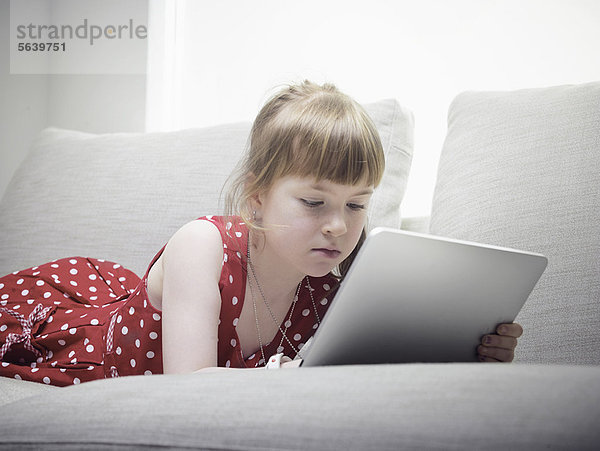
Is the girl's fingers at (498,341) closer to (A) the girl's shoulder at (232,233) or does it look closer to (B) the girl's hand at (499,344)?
(B) the girl's hand at (499,344)

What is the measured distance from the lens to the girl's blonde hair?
95 centimetres

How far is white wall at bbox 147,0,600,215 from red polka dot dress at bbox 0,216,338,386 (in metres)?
0.83

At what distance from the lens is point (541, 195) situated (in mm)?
1114

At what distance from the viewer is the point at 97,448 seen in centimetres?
49

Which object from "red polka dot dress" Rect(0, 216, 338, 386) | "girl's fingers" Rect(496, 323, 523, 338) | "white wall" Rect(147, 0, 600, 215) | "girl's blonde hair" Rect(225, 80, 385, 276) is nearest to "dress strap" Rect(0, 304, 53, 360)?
"red polka dot dress" Rect(0, 216, 338, 386)

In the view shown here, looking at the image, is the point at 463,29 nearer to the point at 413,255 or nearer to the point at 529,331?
the point at 529,331

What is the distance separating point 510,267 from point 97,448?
504 millimetres

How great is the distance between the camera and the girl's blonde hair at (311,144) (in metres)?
0.95

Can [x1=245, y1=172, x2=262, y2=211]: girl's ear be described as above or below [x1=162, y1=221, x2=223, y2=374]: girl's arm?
above

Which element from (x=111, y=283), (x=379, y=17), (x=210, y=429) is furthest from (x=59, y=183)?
(x=210, y=429)

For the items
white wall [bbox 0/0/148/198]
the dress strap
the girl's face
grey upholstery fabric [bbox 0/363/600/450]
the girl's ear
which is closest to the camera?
grey upholstery fabric [bbox 0/363/600/450]

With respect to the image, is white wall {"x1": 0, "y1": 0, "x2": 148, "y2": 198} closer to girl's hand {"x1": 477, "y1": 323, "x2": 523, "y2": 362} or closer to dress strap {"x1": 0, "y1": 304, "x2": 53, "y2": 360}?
dress strap {"x1": 0, "y1": 304, "x2": 53, "y2": 360}

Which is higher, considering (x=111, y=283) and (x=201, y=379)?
(x=201, y=379)

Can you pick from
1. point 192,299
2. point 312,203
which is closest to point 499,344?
point 312,203
